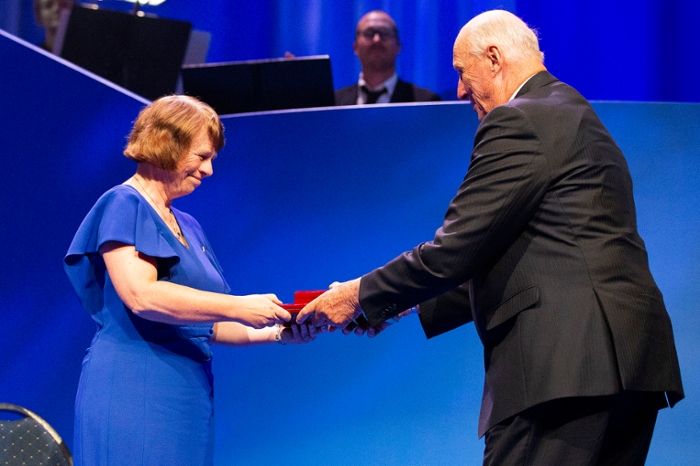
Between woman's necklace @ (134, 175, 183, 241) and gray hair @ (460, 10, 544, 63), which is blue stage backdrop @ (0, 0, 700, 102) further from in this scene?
woman's necklace @ (134, 175, 183, 241)

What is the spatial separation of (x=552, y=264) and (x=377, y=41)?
8.93ft

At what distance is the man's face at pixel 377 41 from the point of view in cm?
418

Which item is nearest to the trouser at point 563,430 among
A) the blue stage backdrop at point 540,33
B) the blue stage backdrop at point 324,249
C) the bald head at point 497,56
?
the bald head at point 497,56

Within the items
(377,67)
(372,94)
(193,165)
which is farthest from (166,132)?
(377,67)

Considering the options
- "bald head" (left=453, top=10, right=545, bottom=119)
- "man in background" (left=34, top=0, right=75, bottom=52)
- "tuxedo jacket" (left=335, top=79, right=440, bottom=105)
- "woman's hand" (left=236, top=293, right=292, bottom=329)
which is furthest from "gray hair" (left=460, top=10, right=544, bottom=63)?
"man in background" (left=34, top=0, right=75, bottom=52)

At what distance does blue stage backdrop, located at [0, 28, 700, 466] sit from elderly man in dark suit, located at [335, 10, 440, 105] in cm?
118

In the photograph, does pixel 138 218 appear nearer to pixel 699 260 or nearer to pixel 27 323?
pixel 27 323

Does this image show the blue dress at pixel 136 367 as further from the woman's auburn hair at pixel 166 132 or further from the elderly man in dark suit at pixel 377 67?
the elderly man in dark suit at pixel 377 67

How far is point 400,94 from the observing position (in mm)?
Result: 4141

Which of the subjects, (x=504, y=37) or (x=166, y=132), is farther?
(x=166, y=132)

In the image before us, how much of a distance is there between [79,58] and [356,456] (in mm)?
2156

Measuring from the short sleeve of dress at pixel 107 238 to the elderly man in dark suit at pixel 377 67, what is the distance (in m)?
2.19

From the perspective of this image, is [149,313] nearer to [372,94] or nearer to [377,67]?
[372,94]

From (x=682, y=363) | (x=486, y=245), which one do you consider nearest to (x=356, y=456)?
(x=682, y=363)
